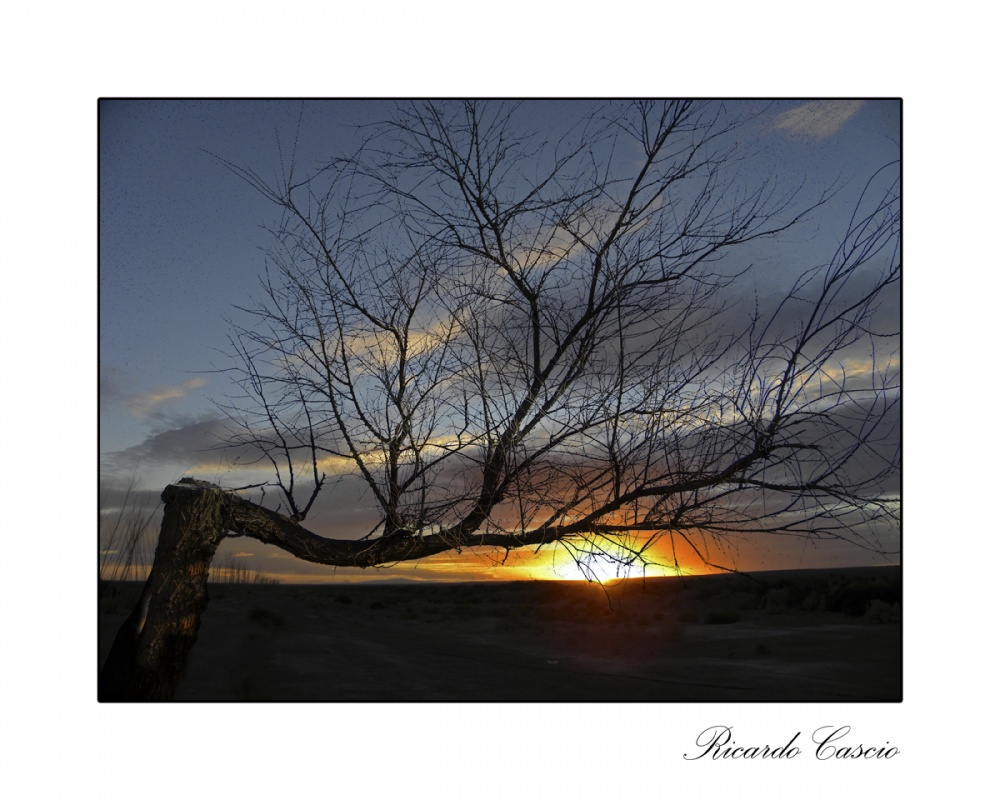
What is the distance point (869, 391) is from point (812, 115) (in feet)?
5.04

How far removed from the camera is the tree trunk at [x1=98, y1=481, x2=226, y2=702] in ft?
13.0

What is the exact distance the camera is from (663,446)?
12.5ft

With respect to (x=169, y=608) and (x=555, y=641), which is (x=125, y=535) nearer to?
(x=169, y=608)

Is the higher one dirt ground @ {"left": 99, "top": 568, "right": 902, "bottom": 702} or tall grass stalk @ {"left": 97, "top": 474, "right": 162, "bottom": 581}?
tall grass stalk @ {"left": 97, "top": 474, "right": 162, "bottom": 581}

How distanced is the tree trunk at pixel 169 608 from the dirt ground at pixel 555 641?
0.11m

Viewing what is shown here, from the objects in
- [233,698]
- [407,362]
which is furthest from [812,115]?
[233,698]

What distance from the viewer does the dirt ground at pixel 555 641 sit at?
4.03 metres

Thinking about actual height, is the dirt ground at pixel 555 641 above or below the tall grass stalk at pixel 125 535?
below

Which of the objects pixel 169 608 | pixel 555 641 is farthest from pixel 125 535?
pixel 555 641

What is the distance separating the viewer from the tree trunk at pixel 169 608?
397 cm

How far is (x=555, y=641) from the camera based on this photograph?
174 inches

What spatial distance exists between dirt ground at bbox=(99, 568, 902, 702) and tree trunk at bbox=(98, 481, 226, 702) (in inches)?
4.2

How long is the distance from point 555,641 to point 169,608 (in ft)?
6.77
